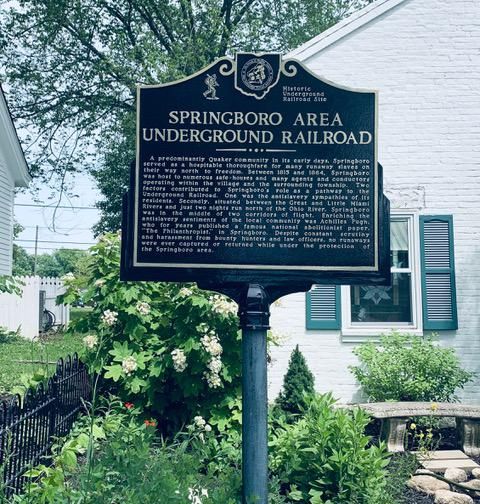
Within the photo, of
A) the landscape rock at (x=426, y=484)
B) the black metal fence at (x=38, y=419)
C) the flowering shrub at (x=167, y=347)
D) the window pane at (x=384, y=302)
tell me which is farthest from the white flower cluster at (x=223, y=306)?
the window pane at (x=384, y=302)

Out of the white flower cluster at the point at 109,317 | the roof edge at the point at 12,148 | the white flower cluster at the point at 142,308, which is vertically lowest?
the white flower cluster at the point at 109,317

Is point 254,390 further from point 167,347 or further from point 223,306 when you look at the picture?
point 167,347

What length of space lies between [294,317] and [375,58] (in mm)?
3675

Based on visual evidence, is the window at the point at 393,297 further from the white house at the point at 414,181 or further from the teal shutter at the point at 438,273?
the teal shutter at the point at 438,273

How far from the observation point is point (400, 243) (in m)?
8.56

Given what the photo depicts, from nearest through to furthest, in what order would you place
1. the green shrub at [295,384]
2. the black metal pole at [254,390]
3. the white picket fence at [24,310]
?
the black metal pole at [254,390] → the green shrub at [295,384] → the white picket fence at [24,310]

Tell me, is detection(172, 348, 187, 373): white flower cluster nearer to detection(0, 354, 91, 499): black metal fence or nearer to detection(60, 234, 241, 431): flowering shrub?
detection(60, 234, 241, 431): flowering shrub

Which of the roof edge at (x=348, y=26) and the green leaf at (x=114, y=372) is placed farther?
the roof edge at (x=348, y=26)

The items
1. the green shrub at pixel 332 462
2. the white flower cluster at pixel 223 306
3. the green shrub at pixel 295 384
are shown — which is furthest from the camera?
the green shrub at pixel 295 384

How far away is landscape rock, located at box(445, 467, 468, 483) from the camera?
5.60 m

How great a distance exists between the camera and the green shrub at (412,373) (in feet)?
24.7

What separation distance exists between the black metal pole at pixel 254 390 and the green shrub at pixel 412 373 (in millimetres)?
4016

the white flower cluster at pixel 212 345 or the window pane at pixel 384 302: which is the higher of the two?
the window pane at pixel 384 302

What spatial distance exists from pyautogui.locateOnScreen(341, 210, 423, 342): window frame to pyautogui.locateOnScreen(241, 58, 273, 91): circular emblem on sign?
15.9 ft
